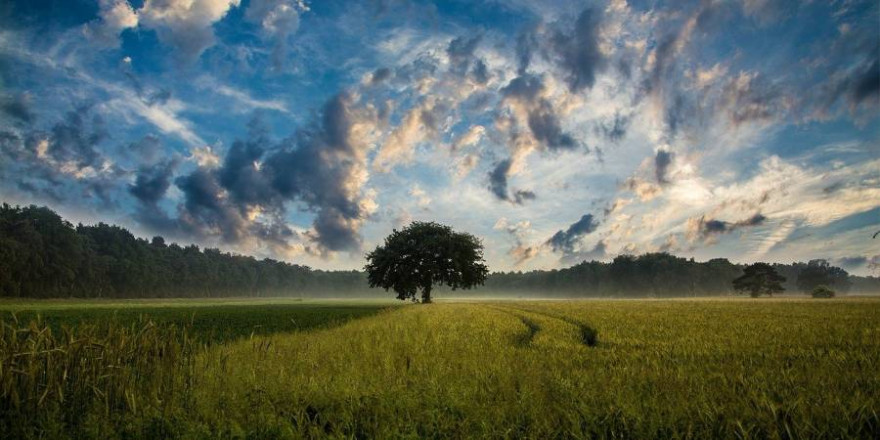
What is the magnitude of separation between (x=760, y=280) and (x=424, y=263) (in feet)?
314

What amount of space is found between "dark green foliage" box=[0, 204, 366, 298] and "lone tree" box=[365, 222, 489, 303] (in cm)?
5598

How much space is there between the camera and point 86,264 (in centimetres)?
11519

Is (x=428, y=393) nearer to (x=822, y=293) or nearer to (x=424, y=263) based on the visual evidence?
(x=424, y=263)

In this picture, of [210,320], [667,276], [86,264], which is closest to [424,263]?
[210,320]

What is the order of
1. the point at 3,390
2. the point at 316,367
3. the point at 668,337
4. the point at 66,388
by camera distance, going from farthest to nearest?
1. the point at 668,337
2. the point at 316,367
3. the point at 66,388
4. the point at 3,390

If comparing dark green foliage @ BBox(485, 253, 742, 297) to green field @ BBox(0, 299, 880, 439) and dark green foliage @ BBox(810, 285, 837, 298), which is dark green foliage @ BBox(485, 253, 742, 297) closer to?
dark green foliage @ BBox(810, 285, 837, 298)

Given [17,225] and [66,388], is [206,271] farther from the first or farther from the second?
[66,388]

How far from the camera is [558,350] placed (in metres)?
10.4

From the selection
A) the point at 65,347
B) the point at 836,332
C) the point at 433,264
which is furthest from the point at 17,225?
the point at 836,332

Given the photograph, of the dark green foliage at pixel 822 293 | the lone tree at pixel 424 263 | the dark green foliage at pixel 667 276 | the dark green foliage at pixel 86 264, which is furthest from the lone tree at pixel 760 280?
the dark green foliage at pixel 86 264

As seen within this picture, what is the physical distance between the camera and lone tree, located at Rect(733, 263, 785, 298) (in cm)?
10878

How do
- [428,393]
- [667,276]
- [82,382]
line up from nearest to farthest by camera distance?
[428,393] < [82,382] < [667,276]

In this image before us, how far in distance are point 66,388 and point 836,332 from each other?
18.9 m

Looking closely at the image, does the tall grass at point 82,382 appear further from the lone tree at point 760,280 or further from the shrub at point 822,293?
the lone tree at point 760,280
